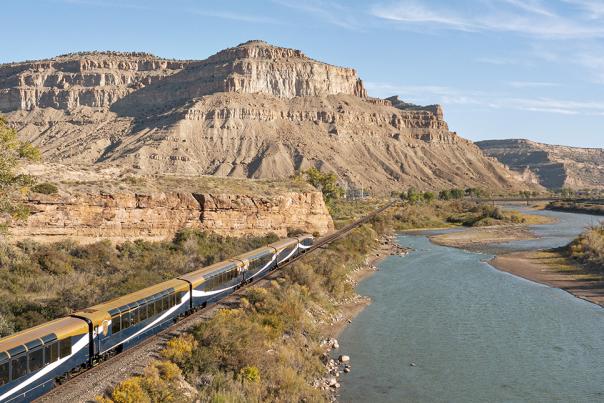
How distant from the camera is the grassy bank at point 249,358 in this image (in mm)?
16828

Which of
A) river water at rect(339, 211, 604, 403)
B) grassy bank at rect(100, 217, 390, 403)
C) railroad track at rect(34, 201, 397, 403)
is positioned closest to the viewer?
railroad track at rect(34, 201, 397, 403)

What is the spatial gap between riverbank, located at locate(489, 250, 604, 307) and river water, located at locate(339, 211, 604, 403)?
1.88 m

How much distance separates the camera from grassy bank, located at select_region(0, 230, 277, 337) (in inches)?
910

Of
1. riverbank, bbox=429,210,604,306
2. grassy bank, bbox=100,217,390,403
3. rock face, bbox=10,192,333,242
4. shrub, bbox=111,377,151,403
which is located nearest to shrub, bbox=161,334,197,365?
grassy bank, bbox=100,217,390,403

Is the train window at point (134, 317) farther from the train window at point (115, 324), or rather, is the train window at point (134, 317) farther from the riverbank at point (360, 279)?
the riverbank at point (360, 279)

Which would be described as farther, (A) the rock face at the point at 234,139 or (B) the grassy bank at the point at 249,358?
(A) the rock face at the point at 234,139

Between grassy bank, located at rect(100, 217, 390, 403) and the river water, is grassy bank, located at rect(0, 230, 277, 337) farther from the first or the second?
the river water

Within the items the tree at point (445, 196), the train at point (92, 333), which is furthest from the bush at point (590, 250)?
the tree at point (445, 196)

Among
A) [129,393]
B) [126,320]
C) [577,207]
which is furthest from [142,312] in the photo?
[577,207]

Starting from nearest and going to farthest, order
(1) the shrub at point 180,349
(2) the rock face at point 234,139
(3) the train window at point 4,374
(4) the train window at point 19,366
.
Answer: (3) the train window at point 4,374 < (4) the train window at point 19,366 < (1) the shrub at point 180,349 < (2) the rock face at point 234,139

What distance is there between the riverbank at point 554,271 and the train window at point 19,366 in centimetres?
3769

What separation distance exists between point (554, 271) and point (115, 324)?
46348 mm

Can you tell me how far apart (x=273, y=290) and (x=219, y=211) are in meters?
18.4

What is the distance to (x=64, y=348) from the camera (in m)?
15.7
